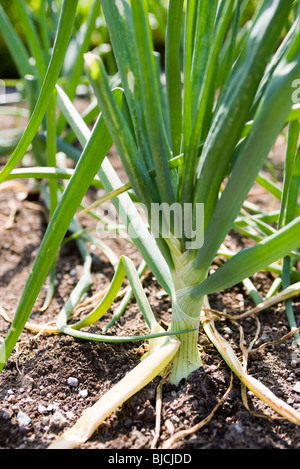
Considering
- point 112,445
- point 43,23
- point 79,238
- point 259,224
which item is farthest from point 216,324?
point 43,23

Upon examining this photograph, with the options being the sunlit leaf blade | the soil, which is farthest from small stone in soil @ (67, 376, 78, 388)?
the sunlit leaf blade

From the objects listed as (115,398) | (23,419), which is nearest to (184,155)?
(115,398)

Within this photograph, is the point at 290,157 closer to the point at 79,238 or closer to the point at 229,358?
the point at 229,358

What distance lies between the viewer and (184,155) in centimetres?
73

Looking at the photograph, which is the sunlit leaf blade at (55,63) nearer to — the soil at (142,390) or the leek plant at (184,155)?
the leek plant at (184,155)

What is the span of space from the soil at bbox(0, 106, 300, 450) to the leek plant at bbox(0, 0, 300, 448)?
0.04 m

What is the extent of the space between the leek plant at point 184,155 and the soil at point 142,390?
0.04m

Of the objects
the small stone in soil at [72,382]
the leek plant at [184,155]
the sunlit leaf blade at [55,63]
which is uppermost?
the sunlit leaf blade at [55,63]

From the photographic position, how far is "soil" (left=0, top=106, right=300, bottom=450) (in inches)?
28.5

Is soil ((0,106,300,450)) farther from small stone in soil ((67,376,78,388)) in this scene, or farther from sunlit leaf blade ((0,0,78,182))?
sunlit leaf blade ((0,0,78,182))

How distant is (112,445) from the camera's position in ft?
2.31

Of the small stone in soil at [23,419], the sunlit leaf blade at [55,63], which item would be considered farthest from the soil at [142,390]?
the sunlit leaf blade at [55,63]

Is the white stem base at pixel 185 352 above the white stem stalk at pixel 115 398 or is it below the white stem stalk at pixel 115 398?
above

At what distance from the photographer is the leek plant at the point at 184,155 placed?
0.61m
